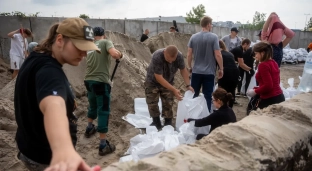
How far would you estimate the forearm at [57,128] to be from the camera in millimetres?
994

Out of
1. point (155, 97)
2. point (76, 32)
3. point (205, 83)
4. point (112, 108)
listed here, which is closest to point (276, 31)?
point (205, 83)

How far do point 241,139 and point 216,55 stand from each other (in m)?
2.87

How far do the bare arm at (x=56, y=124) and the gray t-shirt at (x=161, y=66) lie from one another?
8.95 feet

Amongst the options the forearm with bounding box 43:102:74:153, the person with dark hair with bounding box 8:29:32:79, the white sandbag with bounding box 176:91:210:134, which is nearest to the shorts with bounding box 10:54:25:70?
the person with dark hair with bounding box 8:29:32:79

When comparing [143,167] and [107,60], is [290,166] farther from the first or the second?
[107,60]

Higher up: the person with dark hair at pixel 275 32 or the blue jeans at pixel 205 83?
Result: the person with dark hair at pixel 275 32

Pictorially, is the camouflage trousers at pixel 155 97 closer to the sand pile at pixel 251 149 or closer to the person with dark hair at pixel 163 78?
the person with dark hair at pixel 163 78

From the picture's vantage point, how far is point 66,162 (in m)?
0.93

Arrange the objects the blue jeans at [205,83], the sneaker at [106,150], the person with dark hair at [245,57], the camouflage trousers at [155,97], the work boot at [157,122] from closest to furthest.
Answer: the sneaker at [106,150] → the camouflage trousers at [155,97] → the work boot at [157,122] → the blue jeans at [205,83] → the person with dark hair at [245,57]

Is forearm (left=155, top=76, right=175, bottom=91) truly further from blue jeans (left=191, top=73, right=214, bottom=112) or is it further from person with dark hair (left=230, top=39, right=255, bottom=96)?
person with dark hair (left=230, top=39, right=255, bottom=96)

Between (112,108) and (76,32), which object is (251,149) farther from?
(112,108)

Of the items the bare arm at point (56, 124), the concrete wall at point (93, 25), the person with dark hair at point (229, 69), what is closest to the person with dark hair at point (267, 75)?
the person with dark hair at point (229, 69)

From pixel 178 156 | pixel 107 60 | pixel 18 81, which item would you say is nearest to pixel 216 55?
pixel 107 60

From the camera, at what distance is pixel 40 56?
143cm
